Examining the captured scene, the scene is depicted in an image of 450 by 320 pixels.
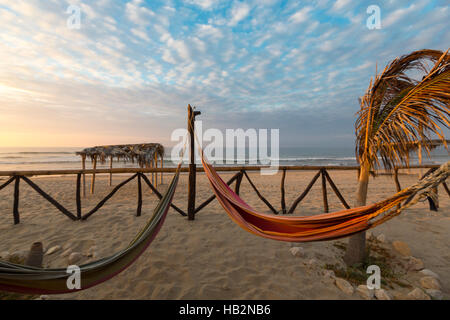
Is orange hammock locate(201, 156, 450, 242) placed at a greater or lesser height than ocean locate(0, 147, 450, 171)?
lesser

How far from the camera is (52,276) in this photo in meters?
1.34

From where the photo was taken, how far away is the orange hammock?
4.52ft

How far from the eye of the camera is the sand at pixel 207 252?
1910 millimetres

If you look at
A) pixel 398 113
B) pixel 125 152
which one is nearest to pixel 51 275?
pixel 398 113

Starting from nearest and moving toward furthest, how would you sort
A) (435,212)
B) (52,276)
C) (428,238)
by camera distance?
(52,276), (428,238), (435,212)

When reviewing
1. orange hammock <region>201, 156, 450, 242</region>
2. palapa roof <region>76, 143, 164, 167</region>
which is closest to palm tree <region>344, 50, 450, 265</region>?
orange hammock <region>201, 156, 450, 242</region>

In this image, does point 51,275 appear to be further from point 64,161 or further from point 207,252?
point 64,161

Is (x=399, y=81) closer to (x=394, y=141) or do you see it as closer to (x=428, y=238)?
(x=394, y=141)

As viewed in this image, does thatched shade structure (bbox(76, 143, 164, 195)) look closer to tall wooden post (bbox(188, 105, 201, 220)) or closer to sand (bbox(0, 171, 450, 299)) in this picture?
sand (bbox(0, 171, 450, 299))

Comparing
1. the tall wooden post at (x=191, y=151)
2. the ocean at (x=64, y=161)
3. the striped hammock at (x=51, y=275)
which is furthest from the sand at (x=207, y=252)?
the ocean at (x=64, y=161)

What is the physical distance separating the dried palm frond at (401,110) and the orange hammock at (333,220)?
466 mm
